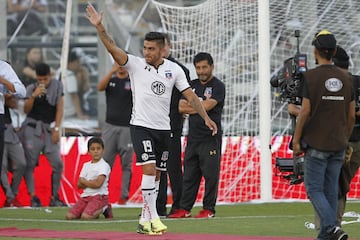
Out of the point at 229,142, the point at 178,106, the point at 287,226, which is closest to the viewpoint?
the point at 287,226

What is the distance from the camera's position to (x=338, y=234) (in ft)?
30.8

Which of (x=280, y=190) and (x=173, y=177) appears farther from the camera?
(x=280, y=190)

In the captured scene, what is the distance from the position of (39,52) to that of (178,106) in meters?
7.83

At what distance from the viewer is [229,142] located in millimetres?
18062

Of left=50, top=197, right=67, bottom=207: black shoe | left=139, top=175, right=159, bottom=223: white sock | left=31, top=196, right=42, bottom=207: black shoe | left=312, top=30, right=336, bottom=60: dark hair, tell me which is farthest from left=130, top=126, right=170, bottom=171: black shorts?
left=50, top=197, right=67, bottom=207: black shoe

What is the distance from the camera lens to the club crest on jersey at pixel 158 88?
460 inches

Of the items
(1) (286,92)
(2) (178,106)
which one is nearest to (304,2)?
(2) (178,106)

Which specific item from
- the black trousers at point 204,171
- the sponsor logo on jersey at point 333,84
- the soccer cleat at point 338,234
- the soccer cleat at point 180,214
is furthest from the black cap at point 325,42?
the soccer cleat at point 180,214

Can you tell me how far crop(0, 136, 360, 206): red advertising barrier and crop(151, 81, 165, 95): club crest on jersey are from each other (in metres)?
6.11

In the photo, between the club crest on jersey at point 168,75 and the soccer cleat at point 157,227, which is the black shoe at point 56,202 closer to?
the club crest on jersey at point 168,75

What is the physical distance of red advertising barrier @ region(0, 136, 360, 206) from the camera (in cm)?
1778

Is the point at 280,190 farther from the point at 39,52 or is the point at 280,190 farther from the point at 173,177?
the point at 39,52

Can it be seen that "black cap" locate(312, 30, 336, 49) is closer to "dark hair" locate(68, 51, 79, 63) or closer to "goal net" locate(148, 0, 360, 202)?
"goal net" locate(148, 0, 360, 202)

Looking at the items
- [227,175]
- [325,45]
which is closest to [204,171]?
[227,175]
